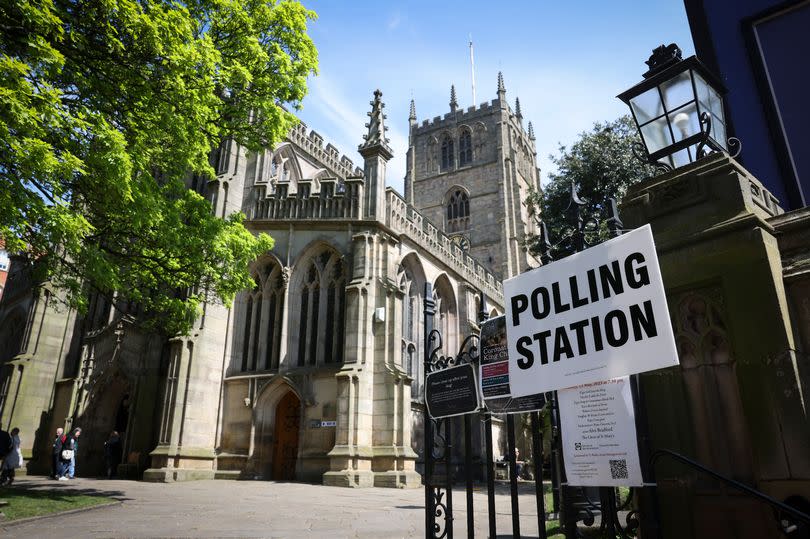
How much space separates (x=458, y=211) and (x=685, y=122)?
44116mm

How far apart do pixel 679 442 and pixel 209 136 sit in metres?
11.1

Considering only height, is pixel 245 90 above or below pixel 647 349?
above

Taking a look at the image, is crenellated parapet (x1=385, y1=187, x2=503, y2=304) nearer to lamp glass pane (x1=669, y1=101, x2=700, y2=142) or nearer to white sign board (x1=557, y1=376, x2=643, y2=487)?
lamp glass pane (x1=669, y1=101, x2=700, y2=142)

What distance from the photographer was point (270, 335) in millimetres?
19016

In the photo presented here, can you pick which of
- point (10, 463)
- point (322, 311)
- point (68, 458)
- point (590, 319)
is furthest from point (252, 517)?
point (68, 458)

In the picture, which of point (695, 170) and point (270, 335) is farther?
point (270, 335)

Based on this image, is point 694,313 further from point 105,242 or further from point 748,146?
point 105,242

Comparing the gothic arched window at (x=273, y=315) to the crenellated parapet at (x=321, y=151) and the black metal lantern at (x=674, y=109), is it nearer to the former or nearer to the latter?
the crenellated parapet at (x=321, y=151)

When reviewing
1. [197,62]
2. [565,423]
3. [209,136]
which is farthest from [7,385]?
[565,423]

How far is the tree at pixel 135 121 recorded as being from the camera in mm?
7734

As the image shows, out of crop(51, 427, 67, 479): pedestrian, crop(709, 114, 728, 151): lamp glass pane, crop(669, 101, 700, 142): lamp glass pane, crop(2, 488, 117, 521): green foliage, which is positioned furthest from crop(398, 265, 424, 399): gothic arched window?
crop(669, 101, 700, 142): lamp glass pane

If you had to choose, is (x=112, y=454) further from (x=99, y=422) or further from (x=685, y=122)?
(x=685, y=122)

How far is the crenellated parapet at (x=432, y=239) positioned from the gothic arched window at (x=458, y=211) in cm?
1597

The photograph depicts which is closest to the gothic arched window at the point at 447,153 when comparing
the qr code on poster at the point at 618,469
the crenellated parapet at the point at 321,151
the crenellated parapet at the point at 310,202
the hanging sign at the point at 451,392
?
the crenellated parapet at the point at 321,151
